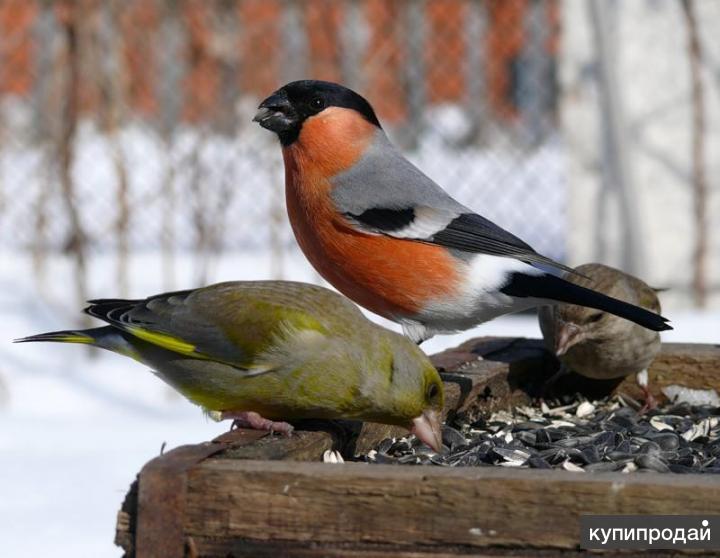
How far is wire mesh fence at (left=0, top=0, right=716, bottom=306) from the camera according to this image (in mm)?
7805

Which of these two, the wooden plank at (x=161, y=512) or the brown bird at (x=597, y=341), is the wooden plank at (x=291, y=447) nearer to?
the wooden plank at (x=161, y=512)

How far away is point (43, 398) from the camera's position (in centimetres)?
713

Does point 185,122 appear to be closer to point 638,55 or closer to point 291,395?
point 638,55

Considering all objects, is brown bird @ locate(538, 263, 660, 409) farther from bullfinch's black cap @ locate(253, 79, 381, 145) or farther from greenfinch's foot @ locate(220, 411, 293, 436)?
greenfinch's foot @ locate(220, 411, 293, 436)

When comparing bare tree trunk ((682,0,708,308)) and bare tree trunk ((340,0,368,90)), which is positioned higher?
bare tree trunk ((340,0,368,90))

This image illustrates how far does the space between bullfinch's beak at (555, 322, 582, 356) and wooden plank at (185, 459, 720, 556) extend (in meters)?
1.41

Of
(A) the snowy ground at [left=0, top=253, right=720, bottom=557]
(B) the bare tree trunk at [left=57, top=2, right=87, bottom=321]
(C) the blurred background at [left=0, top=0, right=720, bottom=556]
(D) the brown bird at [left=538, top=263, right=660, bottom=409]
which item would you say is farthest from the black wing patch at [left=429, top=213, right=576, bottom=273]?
(B) the bare tree trunk at [left=57, top=2, right=87, bottom=321]

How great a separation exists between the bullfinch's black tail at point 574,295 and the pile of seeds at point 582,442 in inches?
11.1

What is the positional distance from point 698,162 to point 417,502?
21.2 ft

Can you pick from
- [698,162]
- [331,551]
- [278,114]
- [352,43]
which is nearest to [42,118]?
[352,43]

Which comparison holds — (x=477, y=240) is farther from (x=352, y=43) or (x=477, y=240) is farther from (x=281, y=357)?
(x=352, y=43)

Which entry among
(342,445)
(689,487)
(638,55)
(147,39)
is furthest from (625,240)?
(689,487)

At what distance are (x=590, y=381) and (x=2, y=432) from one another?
3.56 metres

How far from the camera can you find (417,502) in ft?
6.88
